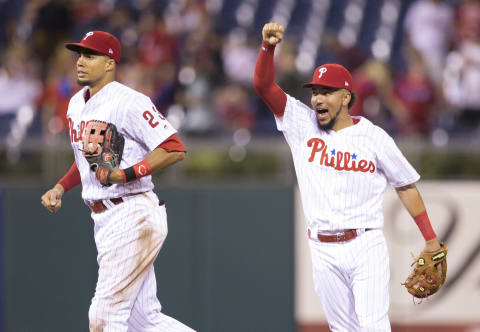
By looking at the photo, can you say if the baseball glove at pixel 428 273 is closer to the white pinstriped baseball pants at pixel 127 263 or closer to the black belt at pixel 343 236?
the black belt at pixel 343 236

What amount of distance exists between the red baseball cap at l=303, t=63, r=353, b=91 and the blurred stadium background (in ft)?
5.91

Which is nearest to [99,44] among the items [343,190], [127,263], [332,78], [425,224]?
[127,263]

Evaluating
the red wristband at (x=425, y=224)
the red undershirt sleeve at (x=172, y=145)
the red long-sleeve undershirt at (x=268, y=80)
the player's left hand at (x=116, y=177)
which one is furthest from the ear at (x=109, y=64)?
the red wristband at (x=425, y=224)

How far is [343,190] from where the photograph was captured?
4484mm

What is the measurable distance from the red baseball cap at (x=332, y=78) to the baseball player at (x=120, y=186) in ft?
2.89

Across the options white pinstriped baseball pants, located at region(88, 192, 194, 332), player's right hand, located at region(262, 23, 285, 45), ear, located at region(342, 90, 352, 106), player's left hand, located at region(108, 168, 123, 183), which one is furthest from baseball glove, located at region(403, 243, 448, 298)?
player's left hand, located at region(108, 168, 123, 183)

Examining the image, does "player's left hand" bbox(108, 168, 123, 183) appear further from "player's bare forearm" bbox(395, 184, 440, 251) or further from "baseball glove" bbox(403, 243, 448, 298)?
"baseball glove" bbox(403, 243, 448, 298)

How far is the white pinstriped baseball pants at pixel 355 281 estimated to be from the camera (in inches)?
173

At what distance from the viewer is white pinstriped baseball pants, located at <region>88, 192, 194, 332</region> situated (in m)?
4.13

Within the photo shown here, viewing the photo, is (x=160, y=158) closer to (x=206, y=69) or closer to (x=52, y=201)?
(x=52, y=201)

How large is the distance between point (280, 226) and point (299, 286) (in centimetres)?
48

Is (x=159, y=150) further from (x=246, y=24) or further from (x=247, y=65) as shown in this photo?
(x=246, y=24)

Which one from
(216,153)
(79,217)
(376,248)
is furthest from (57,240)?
(376,248)

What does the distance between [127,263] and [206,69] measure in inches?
184
